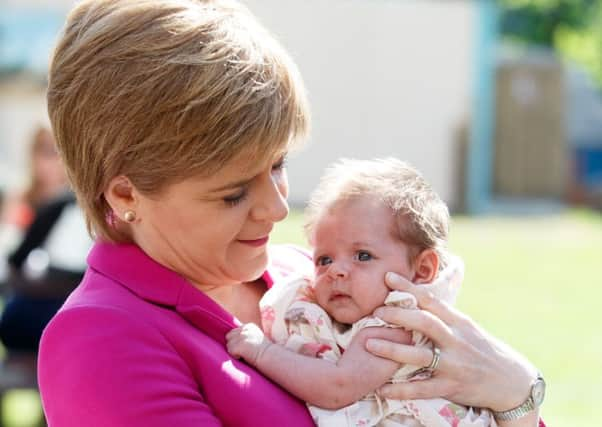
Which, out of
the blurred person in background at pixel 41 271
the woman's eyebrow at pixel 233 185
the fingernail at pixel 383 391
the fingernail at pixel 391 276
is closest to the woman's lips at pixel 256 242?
the woman's eyebrow at pixel 233 185

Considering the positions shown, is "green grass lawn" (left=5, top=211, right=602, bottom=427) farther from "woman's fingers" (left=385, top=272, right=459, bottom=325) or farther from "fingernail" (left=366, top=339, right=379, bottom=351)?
"fingernail" (left=366, top=339, right=379, bottom=351)

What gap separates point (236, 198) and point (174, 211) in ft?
0.38

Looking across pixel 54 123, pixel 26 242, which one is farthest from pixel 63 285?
pixel 54 123

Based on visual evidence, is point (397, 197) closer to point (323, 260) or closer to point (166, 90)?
point (323, 260)

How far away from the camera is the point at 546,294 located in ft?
32.1

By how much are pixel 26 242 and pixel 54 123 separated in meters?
3.48

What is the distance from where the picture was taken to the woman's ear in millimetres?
1973

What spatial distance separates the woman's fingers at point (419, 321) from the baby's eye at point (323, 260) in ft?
0.53

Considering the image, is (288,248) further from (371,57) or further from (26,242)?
(371,57)

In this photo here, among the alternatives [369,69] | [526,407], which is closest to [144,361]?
[526,407]

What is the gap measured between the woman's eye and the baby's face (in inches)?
10.7

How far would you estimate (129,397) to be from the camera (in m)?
1.79

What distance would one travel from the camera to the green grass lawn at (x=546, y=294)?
6.84m

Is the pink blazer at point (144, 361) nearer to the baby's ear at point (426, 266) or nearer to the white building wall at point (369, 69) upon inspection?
the baby's ear at point (426, 266)
